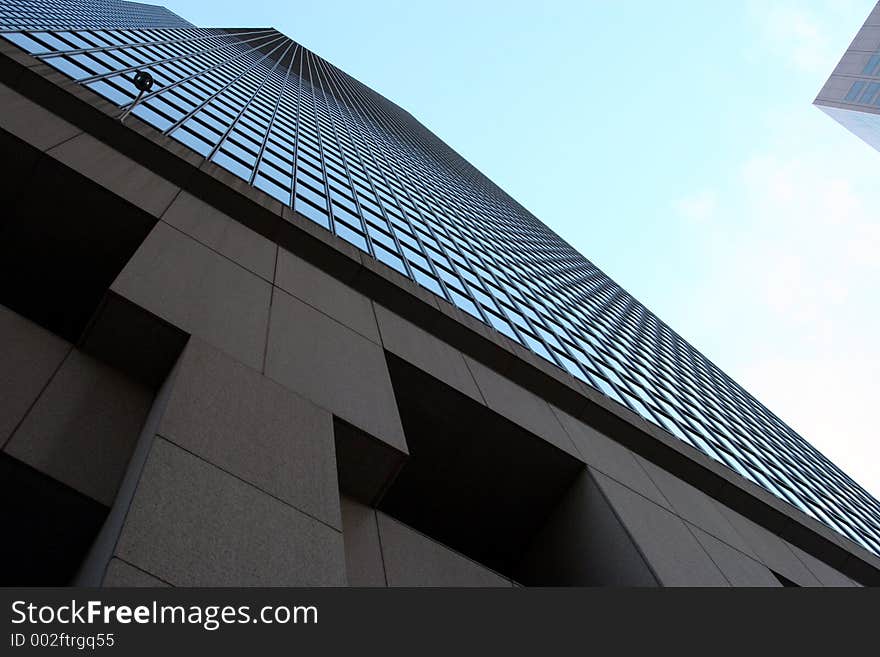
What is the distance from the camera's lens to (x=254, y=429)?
762cm

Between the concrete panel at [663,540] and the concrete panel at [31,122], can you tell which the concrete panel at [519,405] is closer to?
the concrete panel at [663,540]

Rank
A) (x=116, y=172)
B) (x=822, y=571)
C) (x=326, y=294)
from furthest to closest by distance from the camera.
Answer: (x=822, y=571) → (x=326, y=294) → (x=116, y=172)

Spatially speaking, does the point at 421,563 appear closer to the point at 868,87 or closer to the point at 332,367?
the point at 332,367

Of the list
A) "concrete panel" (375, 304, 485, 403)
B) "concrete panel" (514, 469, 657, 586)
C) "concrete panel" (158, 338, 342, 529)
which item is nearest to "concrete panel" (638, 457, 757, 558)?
"concrete panel" (514, 469, 657, 586)

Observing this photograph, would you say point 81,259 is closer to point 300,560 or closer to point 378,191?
point 300,560

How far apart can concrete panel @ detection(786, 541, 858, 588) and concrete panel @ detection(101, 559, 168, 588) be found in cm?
1425

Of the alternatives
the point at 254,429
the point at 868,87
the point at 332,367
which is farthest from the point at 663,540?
the point at 868,87

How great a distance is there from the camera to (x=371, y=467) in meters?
9.21

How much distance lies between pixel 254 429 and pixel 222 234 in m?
5.32

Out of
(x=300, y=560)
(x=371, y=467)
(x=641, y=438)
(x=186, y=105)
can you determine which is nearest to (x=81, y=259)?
(x=371, y=467)

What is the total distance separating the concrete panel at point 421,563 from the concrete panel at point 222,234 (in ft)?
14.3

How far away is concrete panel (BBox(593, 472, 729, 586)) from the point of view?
11.0 m

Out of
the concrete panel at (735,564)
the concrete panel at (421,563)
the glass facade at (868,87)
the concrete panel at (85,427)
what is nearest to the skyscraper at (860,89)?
the glass facade at (868,87)

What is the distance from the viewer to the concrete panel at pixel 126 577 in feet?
16.4
